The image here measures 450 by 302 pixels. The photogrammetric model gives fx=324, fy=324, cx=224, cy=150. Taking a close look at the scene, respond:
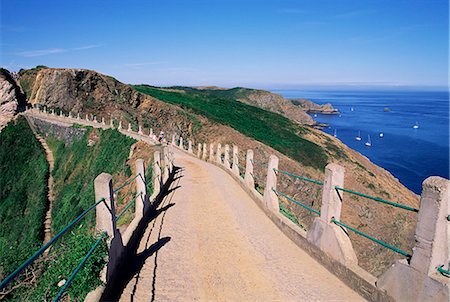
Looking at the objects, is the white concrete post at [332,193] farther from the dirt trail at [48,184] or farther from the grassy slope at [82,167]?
the dirt trail at [48,184]

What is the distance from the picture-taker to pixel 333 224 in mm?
5539

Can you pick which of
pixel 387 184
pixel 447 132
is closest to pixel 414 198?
pixel 387 184

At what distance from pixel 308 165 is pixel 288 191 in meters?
12.5

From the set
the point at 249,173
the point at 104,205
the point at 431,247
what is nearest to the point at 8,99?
the point at 249,173

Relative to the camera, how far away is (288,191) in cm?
2881

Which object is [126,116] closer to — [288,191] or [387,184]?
[288,191]

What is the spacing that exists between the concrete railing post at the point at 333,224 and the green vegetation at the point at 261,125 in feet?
117

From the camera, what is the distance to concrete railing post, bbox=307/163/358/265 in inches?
208

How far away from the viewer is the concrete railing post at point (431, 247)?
3.46 meters

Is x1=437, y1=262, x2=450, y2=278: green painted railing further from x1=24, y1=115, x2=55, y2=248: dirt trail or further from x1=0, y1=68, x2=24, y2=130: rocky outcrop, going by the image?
A: x1=0, y1=68, x2=24, y2=130: rocky outcrop

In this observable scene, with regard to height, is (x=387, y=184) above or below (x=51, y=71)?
below

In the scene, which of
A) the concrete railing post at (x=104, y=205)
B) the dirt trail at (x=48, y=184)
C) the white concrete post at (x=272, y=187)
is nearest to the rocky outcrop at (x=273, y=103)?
the dirt trail at (x=48, y=184)

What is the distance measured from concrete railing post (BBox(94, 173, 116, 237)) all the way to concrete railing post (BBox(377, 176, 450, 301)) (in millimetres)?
4180

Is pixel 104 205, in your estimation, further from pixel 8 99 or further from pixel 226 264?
pixel 8 99
